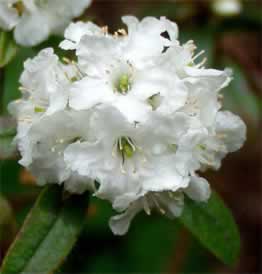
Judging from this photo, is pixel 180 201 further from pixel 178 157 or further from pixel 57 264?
pixel 57 264

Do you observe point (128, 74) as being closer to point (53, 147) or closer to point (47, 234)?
point (53, 147)

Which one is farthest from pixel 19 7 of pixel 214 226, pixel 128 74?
pixel 214 226

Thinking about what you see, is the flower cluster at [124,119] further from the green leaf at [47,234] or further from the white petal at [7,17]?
the white petal at [7,17]

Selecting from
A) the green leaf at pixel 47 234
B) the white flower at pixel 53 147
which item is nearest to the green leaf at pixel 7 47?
the white flower at pixel 53 147

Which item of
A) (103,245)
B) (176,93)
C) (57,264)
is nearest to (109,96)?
(176,93)

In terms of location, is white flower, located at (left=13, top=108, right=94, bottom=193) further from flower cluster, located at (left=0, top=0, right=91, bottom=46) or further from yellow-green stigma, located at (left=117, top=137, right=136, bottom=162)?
flower cluster, located at (left=0, top=0, right=91, bottom=46)

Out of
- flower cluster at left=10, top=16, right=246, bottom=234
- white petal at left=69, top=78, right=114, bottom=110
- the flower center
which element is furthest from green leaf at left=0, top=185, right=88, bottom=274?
white petal at left=69, top=78, right=114, bottom=110
